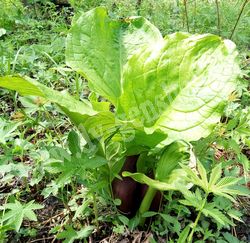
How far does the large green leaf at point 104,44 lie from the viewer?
1157 mm

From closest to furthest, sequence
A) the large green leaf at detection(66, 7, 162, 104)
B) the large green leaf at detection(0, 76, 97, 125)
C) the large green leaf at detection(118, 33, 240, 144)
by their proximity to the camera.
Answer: the large green leaf at detection(0, 76, 97, 125) < the large green leaf at detection(118, 33, 240, 144) < the large green leaf at detection(66, 7, 162, 104)

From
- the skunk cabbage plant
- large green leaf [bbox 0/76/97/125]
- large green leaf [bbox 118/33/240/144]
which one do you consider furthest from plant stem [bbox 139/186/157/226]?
large green leaf [bbox 0/76/97/125]

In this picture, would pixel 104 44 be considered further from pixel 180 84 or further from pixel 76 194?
pixel 76 194

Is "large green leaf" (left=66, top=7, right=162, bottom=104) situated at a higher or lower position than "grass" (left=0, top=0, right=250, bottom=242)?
higher

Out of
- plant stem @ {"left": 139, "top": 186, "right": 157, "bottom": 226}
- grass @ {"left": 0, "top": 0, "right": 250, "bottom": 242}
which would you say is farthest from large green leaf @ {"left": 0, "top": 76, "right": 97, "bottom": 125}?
plant stem @ {"left": 139, "top": 186, "right": 157, "bottom": 226}

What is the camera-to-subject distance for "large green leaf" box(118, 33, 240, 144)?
987 mm

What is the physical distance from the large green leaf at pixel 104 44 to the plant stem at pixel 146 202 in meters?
0.28

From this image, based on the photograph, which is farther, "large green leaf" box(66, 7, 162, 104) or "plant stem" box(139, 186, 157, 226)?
"large green leaf" box(66, 7, 162, 104)

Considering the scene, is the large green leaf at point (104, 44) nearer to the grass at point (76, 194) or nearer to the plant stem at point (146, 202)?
the grass at point (76, 194)

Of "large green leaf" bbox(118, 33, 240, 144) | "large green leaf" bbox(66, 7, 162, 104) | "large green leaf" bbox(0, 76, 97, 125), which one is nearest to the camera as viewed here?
"large green leaf" bbox(0, 76, 97, 125)

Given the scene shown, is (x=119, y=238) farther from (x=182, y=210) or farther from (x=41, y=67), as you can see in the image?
(x=41, y=67)

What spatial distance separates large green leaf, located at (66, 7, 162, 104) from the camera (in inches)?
45.6

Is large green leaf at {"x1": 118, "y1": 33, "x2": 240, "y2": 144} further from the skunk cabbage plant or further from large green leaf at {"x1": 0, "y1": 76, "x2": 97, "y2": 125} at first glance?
large green leaf at {"x1": 0, "y1": 76, "x2": 97, "y2": 125}

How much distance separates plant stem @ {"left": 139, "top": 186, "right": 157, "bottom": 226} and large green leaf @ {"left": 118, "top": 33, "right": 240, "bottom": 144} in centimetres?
14
